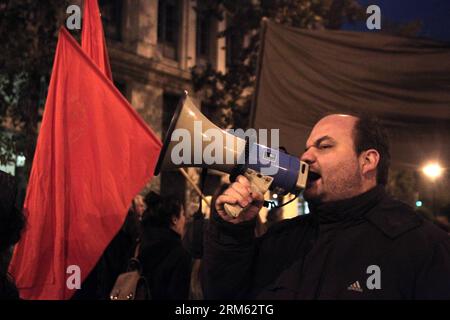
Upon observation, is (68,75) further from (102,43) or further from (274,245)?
(274,245)

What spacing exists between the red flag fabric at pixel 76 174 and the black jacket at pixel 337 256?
1472 millimetres

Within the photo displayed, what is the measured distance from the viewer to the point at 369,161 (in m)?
2.21

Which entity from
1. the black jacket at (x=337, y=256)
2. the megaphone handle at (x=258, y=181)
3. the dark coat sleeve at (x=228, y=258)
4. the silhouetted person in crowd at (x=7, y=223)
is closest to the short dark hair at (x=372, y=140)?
the black jacket at (x=337, y=256)

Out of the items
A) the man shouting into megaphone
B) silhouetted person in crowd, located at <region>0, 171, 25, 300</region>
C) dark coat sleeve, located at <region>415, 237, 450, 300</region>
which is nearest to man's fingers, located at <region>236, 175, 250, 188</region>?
the man shouting into megaphone

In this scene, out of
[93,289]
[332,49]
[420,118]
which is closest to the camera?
[93,289]

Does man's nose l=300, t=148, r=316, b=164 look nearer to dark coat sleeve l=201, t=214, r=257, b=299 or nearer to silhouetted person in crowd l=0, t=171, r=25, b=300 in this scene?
dark coat sleeve l=201, t=214, r=257, b=299

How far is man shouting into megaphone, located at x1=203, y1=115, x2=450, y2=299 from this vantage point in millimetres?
1832

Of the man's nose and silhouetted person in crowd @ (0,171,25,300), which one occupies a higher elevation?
the man's nose

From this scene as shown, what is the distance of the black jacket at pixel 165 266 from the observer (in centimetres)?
358

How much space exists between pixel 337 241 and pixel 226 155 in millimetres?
557

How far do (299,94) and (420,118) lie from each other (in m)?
1.04

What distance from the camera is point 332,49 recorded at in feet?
15.2
